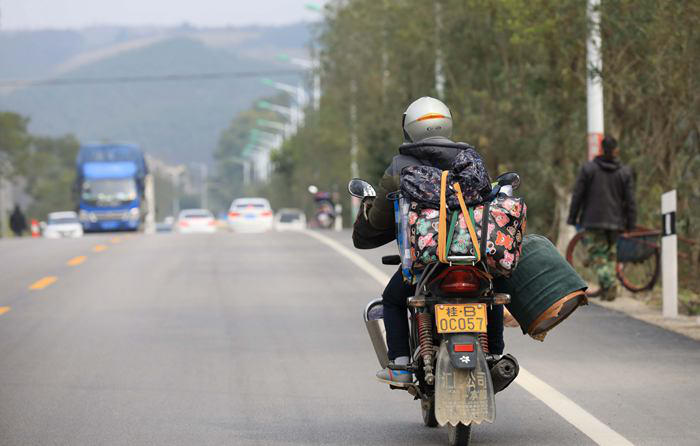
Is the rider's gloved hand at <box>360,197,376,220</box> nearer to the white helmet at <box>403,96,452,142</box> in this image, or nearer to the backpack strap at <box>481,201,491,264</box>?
the white helmet at <box>403,96,452,142</box>

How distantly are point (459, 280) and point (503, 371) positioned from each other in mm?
498

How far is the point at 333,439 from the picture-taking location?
7.90 meters

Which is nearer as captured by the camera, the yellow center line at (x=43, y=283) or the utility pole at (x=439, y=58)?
the yellow center line at (x=43, y=283)

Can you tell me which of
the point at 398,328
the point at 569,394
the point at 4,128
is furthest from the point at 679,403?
the point at 4,128

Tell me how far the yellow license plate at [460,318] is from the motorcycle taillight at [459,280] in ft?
0.27

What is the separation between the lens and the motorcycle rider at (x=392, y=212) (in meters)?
7.59

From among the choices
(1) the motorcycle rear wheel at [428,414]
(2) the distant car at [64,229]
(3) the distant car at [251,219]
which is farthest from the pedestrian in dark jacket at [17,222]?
(1) the motorcycle rear wheel at [428,414]

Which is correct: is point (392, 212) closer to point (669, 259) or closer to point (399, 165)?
point (399, 165)

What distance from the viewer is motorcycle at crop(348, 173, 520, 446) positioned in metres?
7.12

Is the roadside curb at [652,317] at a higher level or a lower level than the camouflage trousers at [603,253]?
lower

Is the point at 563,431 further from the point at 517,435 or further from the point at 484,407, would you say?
the point at 484,407

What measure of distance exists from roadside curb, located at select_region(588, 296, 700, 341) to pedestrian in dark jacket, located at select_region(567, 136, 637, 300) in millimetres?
405

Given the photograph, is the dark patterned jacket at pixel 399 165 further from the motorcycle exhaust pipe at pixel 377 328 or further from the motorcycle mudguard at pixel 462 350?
the motorcycle mudguard at pixel 462 350

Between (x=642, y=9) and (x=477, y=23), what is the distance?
51.0 ft
